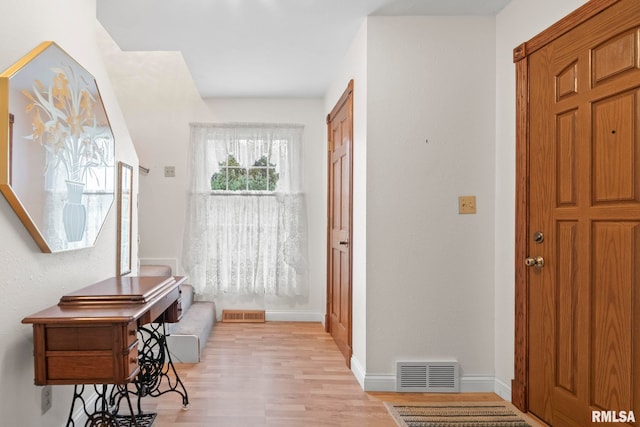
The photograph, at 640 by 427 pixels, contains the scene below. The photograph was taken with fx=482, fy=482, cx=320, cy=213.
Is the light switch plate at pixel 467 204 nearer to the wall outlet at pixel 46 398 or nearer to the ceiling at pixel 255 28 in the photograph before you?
the ceiling at pixel 255 28

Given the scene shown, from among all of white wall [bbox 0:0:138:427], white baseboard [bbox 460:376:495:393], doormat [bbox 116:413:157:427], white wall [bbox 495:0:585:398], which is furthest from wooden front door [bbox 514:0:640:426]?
white wall [bbox 0:0:138:427]

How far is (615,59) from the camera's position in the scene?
2.10 metres

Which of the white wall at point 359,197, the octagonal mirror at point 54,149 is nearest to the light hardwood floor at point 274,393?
the white wall at point 359,197

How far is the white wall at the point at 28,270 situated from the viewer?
5.91ft

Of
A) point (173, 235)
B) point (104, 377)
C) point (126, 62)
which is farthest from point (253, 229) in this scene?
point (104, 377)

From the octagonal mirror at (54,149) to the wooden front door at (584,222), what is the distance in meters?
2.39

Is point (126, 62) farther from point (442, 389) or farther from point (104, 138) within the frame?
point (442, 389)

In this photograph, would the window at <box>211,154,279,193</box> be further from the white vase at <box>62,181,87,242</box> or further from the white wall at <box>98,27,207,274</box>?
the white vase at <box>62,181,87,242</box>

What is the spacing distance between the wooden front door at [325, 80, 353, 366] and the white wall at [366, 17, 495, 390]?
0.56 m

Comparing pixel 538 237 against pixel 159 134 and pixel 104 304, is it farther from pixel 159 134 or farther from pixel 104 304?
pixel 159 134

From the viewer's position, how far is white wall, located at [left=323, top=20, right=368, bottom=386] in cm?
318

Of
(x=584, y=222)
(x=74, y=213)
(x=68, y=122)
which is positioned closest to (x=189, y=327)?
(x=74, y=213)

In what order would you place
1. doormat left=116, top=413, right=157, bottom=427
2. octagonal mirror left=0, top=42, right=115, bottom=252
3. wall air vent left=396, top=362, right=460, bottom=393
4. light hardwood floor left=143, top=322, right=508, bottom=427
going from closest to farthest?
1. octagonal mirror left=0, top=42, right=115, bottom=252
2. doormat left=116, top=413, right=157, bottom=427
3. light hardwood floor left=143, top=322, right=508, bottom=427
4. wall air vent left=396, top=362, right=460, bottom=393

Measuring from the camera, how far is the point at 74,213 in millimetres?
2303
